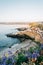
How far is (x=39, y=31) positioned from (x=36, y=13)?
0.80 feet

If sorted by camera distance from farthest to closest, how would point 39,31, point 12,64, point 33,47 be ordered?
point 39,31
point 33,47
point 12,64

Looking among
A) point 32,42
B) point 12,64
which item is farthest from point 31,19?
point 12,64

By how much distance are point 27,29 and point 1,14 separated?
35cm

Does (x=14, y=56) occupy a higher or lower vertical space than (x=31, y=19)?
lower

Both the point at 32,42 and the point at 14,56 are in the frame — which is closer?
the point at 14,56

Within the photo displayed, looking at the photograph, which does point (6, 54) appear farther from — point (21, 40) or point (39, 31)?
point (39, 31)

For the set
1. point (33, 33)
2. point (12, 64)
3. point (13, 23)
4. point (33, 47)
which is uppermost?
point (13, 23)

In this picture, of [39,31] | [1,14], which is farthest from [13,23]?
[39,31]

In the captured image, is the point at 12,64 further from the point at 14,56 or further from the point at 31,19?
the point at 31,19

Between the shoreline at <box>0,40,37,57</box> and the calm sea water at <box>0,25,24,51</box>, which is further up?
the calm sea water at <box>0,25,24,51</box>

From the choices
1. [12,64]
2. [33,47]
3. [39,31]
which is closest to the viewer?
[12,64]

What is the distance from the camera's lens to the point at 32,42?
1774 millimetres

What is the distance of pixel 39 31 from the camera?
6.07ft

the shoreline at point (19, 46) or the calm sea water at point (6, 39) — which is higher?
the calm sea water at point (6, 39)
